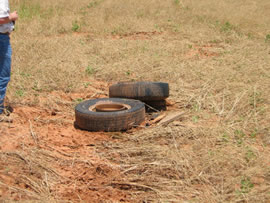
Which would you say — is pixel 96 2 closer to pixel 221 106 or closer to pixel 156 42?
pixel 156 42

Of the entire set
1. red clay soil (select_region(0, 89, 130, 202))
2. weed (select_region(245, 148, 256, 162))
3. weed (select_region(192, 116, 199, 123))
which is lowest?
red clay soil (select_region(0, 89, 130, 202))

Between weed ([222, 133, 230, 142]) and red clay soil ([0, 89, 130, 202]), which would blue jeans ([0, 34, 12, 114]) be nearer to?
red clay soil ([0, 89, 130, 202])

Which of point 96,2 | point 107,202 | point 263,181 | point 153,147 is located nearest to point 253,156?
point 263,181

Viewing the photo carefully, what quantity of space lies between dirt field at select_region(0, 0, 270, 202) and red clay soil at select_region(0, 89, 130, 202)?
1 cm

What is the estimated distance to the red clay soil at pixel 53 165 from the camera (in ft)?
9.39

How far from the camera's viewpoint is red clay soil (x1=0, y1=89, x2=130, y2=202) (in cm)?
286

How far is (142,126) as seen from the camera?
430 centimetres

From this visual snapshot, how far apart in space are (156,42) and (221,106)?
16.3ft

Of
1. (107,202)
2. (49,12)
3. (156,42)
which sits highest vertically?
(49,12)

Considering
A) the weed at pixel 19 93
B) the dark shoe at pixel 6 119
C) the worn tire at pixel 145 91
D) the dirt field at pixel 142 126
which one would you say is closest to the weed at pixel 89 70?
the dirt field at pixel 142 126

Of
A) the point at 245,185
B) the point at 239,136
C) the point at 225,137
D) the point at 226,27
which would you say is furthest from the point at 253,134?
the point at 226,27

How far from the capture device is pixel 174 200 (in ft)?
8.91

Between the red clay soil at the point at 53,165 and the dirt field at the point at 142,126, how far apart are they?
0.01 metres

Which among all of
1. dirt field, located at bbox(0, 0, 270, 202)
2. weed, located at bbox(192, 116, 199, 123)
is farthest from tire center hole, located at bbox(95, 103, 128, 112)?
weed, located at bbox(192, 116, 199, 123)
